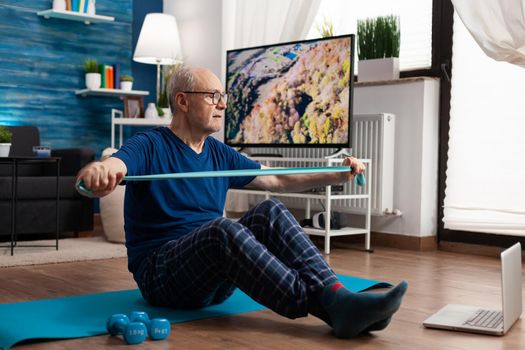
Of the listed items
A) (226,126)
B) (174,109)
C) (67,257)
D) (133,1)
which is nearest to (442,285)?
(174,109)

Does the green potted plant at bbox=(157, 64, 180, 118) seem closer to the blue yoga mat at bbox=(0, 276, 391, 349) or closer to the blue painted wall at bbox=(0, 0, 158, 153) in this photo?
the blue painted wall at bbox=(0, 0, 158, 153)

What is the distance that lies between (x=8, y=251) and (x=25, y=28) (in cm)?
218

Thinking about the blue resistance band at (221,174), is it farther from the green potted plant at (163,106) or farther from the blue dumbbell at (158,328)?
the green potted plant at (163,106)

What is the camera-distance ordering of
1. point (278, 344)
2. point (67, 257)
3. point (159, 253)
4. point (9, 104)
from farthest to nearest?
1. point (9, 104)
2. point (67, 257)
3. point (159, 253)
4. point (278, 344)

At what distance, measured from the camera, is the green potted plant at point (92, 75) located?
19.0 ft

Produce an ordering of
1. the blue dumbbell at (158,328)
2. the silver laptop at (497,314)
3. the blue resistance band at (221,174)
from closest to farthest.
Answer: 1. the blue resistance band at (221,174)
2. the blue dumbbell at (158,328)
3. the silver laptop at (497,314)

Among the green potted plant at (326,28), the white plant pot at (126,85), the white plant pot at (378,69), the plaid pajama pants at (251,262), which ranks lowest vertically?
the plaid pajama pants at (251,262)

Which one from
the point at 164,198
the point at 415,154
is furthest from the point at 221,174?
the point at 415,154

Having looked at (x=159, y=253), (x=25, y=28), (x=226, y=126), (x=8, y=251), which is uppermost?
(x=25, y=28)

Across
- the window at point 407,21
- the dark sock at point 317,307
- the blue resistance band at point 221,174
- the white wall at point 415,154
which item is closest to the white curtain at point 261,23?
the window at point 407,21

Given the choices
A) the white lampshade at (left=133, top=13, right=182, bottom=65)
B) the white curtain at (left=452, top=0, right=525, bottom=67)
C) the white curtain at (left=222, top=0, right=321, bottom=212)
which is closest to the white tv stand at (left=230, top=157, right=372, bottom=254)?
the white curtain at (left=222, top=0, right=321, bottom=212)

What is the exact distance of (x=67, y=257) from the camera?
394 cm

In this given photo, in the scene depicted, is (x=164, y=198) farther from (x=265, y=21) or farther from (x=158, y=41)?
(x=158, y=41)

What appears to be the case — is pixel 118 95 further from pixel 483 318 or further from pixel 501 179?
pixel 483 318
